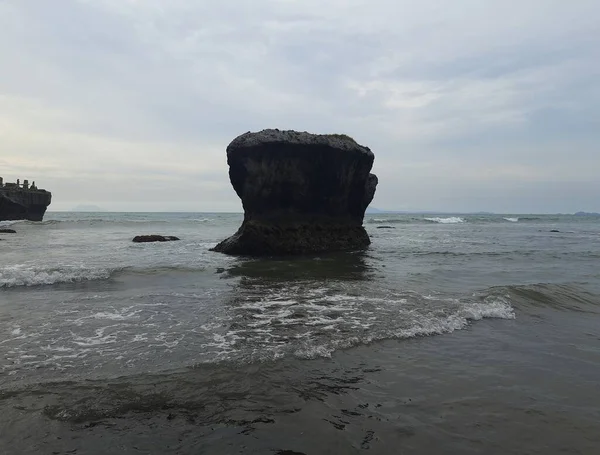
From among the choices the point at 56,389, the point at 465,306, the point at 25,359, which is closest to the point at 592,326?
the point at 465,306

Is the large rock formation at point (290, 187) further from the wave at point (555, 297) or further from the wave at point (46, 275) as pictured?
the wave at point (555, 297)

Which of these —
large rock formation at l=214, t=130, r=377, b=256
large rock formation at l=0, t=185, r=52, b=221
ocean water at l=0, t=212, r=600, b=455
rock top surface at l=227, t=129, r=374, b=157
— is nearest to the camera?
ocean water at l=0, t=212, r=600, b=455

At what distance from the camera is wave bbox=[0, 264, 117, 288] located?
1265 centimetres

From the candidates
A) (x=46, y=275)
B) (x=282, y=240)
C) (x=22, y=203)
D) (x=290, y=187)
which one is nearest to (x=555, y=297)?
(x=282, y=240)

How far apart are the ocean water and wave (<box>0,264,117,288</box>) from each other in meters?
0.14

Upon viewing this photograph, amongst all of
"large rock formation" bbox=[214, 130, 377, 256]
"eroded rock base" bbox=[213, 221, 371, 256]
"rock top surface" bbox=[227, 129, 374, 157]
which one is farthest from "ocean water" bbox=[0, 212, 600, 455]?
"rock top surface" bbox=[227, 129, 374, 157]

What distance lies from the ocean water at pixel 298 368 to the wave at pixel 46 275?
139 mm

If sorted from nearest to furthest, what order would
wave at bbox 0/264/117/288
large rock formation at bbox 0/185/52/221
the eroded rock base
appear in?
wave at bbox 0/264/117/288 → the eroded rock base → large rock formation at bbox 0/185/52/221

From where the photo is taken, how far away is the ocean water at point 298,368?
4250 millimetres

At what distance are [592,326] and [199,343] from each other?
26.6 ft

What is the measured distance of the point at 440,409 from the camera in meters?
4.86

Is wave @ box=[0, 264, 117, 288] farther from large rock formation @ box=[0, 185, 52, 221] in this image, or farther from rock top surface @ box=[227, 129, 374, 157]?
large rock formation @ box=[0, 185, 52, 221]

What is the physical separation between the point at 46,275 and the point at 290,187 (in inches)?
496

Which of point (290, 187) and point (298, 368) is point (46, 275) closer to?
point (298, 368)
